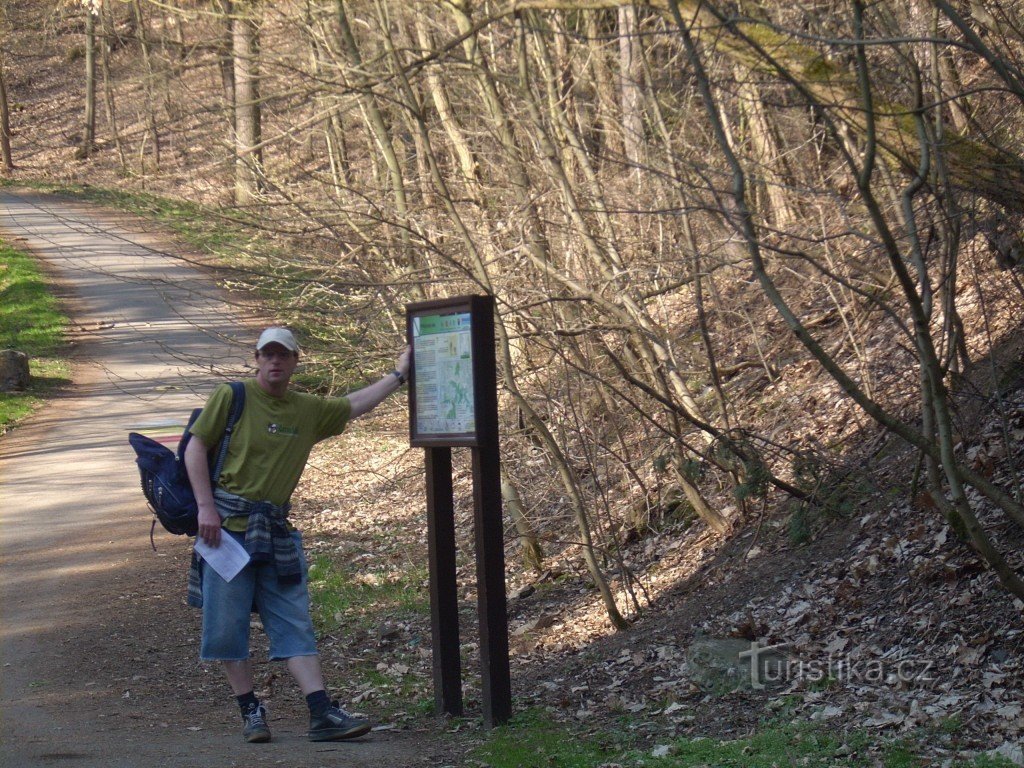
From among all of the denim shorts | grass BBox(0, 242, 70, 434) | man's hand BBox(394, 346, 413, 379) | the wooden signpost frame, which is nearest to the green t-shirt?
the denim shorts

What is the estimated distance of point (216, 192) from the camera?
11.0 m

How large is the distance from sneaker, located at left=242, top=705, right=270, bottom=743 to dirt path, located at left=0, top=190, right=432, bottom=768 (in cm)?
9

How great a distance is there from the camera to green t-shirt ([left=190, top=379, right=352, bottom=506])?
Answer: 19.0ft

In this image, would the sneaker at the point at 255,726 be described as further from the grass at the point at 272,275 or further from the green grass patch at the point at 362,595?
the green grass patch at the point at 362,595

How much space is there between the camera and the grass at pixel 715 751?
4.99 m

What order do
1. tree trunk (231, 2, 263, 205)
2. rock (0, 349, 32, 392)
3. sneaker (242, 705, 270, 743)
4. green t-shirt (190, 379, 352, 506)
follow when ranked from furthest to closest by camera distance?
1. rock (0, 349, 32, 392)
2. tree trunk (231, 2, 263, 205)
3. sneaker (242, 705, 270, 743)
4. green t-shirt (190, 379, 352, 506)

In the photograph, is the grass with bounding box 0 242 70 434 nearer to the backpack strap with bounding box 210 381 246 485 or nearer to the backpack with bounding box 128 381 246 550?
the backpack with bounding box 128 381 246 550

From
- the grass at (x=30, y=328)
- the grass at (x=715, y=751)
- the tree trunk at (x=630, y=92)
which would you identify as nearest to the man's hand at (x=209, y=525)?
the grass at (x=715, y=751)

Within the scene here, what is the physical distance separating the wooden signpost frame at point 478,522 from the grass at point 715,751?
0.41 m

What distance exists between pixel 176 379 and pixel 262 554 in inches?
540

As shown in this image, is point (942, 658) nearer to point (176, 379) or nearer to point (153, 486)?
point (153, 486)

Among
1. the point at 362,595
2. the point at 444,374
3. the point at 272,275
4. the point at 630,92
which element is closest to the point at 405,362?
the point at 444,374

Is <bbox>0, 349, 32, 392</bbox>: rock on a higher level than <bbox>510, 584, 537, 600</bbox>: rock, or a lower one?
higher

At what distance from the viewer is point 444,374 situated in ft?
20.7
